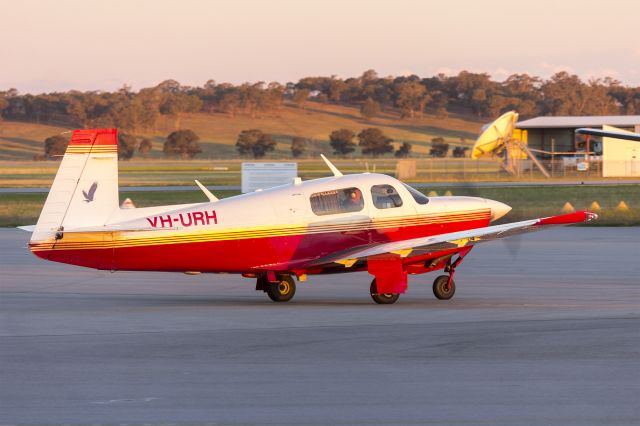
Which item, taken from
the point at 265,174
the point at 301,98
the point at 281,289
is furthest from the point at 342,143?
the point at 281,289

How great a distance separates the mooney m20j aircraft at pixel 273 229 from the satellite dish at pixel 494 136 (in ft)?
194

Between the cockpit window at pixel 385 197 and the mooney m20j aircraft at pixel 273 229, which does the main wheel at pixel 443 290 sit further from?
the cockpit window at pixel 385 197

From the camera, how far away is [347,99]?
179 metres

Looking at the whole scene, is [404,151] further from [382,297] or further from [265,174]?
[382,297]

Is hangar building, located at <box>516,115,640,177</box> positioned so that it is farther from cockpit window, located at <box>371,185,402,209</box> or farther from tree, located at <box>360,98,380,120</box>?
tree, located at <box>360,98,380,120</box>

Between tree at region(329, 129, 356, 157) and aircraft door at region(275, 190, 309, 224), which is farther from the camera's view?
tree at region(329, 129, 356, 157)

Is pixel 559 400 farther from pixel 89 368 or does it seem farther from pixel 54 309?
pixel 54 309

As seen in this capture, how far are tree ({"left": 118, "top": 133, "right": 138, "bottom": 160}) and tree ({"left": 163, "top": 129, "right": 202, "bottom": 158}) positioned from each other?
3847mm

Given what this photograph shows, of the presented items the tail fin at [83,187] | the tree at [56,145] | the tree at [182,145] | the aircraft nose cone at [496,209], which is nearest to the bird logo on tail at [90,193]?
the tail fin at [83,187]

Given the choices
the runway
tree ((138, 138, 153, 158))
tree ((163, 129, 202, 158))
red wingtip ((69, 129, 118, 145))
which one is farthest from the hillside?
red wingtip ((69, 129, 118, 145))

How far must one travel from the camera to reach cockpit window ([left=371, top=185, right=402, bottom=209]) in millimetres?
17172

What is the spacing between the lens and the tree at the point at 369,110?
16362cm

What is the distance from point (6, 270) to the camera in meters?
22.2

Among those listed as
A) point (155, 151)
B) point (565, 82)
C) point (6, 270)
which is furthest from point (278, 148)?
point (6, 270)
